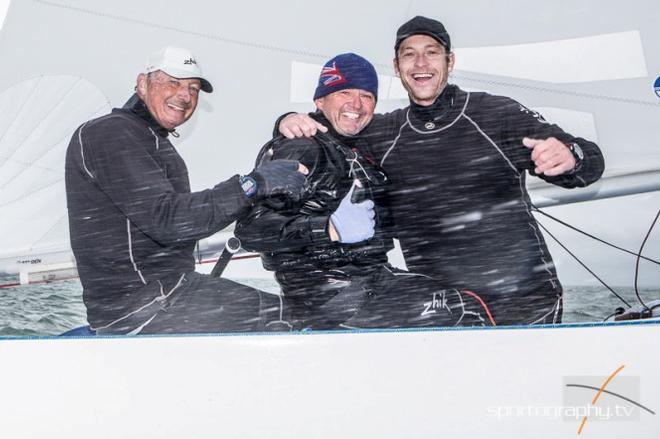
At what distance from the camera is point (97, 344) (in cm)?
176

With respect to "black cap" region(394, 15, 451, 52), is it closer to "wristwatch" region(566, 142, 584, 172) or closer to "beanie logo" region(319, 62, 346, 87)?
"beanie logo" region(319, 62, 346, 87)

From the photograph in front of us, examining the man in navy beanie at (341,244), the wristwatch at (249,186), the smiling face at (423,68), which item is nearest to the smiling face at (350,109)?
the man in navy beanie at (341,244)

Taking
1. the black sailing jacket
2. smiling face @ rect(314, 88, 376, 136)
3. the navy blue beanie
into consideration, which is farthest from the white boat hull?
the navy blue beanie

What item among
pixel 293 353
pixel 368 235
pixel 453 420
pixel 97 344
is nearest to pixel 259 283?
pixel 293 353

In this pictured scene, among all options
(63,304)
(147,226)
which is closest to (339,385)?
(147,226)

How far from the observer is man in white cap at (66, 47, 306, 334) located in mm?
1743

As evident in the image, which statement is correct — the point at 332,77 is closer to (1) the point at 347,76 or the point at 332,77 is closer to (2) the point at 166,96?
(1) the point at 347,76

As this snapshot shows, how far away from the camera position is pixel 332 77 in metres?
1.80

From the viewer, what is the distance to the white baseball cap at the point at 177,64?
72.1 inches

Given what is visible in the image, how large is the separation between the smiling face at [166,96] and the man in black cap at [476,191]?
0.30m

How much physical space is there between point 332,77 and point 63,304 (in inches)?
39.3

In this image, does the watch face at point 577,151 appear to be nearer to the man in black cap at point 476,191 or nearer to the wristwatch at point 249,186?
the man in black cap at point 476,191

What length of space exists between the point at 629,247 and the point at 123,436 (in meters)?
1.48

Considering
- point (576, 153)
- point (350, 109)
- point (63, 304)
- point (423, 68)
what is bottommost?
point (63, 304)
